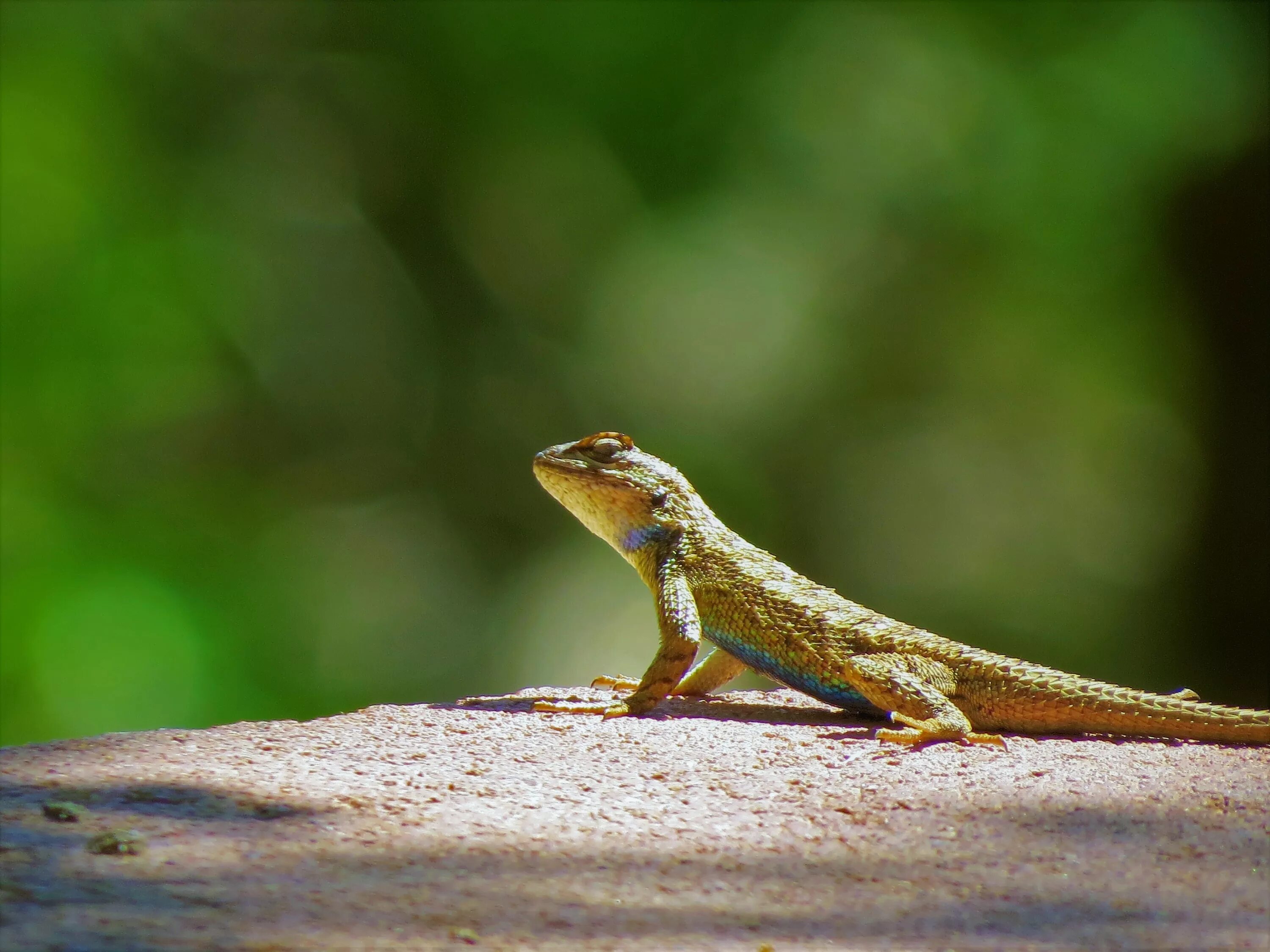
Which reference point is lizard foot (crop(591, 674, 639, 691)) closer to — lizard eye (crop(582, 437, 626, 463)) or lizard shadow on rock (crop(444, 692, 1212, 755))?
lizard shadow on rock (crop(444, 692, 1212, 755))

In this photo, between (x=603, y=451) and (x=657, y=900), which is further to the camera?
(x=603, y=451)

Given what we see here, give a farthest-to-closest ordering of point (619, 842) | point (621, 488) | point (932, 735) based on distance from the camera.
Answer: point (621, 488) → point (932, 735) → point (619, 842)

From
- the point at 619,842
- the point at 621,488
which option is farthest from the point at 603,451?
the point at 619,842

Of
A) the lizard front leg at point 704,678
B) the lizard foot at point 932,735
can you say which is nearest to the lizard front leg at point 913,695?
the lizard foot at point 932,735

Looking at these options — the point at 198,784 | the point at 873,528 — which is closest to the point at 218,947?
the point at 198,784

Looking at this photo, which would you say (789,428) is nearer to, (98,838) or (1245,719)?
(1245,719)

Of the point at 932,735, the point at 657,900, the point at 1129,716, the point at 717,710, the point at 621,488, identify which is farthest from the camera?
the point at 621,488

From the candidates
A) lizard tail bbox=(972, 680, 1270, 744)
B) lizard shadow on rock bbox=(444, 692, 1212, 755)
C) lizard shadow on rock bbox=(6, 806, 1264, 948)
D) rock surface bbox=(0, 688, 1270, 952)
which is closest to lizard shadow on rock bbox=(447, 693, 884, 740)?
lizard shadow on rock bbox=(444, 692, 1212, 755)

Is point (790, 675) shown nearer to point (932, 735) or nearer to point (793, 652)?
point (793, 652)
